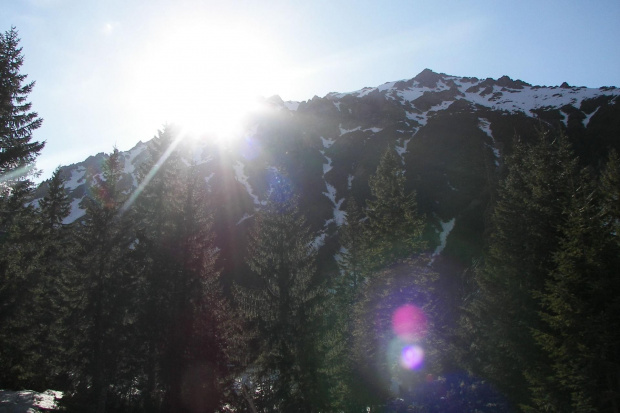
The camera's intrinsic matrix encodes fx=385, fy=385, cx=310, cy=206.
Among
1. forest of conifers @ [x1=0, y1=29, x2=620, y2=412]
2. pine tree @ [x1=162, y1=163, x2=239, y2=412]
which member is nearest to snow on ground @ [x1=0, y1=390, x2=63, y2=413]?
forest of conifers @ [x1=0, y1=29, x2=620, y2=412]

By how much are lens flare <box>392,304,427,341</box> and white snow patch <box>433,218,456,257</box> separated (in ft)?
126

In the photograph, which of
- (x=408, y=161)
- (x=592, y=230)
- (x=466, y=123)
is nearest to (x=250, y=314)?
(x=592, y=230)

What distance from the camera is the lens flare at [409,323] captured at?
923 inches

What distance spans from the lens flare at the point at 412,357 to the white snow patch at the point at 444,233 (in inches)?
1524

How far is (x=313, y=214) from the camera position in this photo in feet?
249

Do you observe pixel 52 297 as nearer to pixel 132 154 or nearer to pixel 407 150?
pixel 407 150

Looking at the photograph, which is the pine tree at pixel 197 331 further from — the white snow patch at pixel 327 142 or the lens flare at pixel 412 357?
the white snow patch at pixel 327 142

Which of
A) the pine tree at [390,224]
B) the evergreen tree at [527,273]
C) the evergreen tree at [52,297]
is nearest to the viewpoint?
the evergreen tree at [527,273]

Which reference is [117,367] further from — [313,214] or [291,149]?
[291,149]

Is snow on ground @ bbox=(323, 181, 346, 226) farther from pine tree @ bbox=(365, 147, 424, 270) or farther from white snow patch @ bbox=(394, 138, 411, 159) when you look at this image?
pine tree @ bbox=(365, 147, 424, 270)

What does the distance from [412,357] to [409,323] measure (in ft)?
6.58

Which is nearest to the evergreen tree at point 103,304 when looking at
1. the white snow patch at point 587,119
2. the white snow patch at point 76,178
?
the white snow patch at point 587,119

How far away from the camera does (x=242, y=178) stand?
298 feet

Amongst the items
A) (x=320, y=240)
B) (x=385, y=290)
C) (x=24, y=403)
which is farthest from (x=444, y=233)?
(x=24, y=403)
